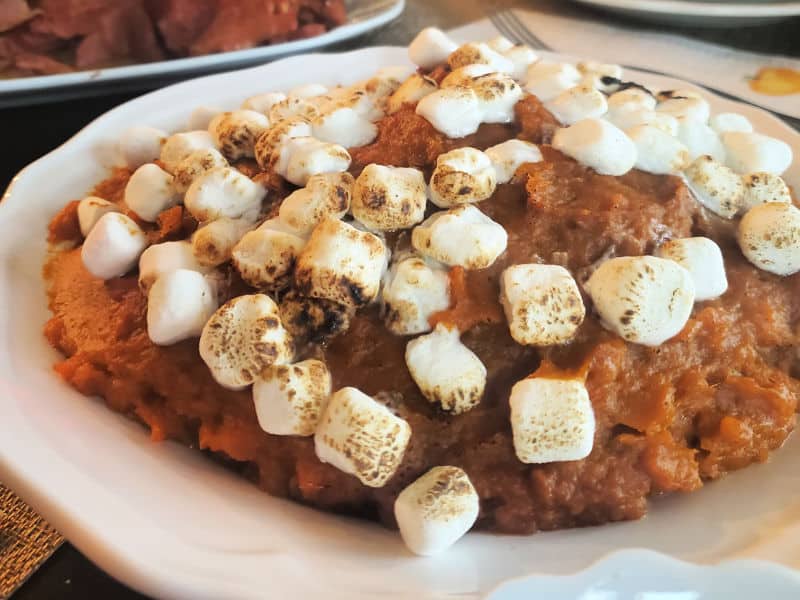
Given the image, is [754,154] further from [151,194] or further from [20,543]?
[20,543]

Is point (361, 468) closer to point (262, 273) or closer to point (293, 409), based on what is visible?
point (293, 409)

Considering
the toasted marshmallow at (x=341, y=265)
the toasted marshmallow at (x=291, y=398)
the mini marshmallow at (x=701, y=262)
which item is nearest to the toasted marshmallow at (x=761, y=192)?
the mini marshmallow at (x=701, y=262)

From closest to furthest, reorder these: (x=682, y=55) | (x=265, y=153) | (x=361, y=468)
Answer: (x=361, y=468)
(x=265, y=153)
(x=682, y=55)

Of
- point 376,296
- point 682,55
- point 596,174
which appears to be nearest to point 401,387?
point 376,296

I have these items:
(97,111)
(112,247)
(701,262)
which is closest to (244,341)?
(112,247)

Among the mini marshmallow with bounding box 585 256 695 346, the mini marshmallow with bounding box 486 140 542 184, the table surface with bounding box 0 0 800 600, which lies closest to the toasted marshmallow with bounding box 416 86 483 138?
the mini marshmallow with bounding box 486 140 542 184
